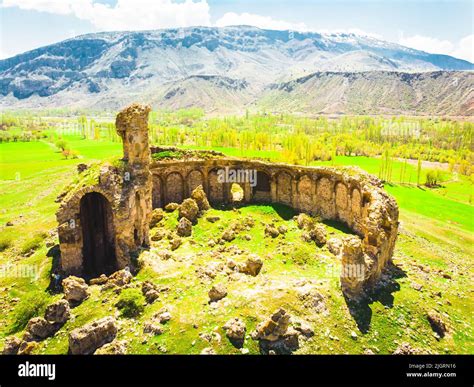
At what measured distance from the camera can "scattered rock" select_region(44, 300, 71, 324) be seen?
2409cm

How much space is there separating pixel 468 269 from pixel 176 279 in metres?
28.9

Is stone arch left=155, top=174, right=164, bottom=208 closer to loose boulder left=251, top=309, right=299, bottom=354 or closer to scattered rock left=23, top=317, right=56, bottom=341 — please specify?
scattered rock left=23, top=317, right=56, bottom=341

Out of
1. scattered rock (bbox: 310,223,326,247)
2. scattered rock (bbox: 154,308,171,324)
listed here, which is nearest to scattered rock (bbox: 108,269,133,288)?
scattered rock (bbox: 154,308,171,324)

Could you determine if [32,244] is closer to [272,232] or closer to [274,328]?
[272,232]

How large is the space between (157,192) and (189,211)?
6.93 meters

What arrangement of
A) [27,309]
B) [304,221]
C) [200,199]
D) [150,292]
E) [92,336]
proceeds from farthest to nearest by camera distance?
[200,199], [304,221], [150,292], [27,309], [92,336]

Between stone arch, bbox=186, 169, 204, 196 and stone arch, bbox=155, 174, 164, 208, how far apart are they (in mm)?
3661

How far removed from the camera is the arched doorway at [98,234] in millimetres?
32688

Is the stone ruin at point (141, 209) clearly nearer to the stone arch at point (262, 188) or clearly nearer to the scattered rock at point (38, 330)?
the stone arch at point (262, 188)

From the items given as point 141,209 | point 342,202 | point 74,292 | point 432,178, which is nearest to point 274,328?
point 74,292

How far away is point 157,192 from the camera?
45.2 meters

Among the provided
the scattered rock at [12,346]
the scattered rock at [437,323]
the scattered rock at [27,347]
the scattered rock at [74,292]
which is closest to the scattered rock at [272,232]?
the scattered rock at [437,323]
